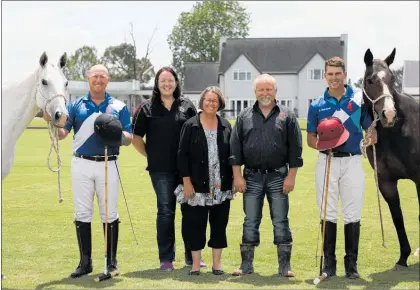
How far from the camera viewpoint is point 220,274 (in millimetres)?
5930

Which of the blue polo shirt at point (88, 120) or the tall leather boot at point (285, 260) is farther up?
the blue polo shirt at point (88, 120)

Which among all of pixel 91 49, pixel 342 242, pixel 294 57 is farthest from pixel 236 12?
pixel 342 242

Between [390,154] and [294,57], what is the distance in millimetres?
47276

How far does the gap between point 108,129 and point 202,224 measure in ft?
4.57

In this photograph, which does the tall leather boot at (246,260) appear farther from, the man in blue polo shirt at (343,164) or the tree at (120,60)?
the tree at (120,60)

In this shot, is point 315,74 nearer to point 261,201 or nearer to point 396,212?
point 396,212

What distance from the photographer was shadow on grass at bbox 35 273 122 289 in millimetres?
5492

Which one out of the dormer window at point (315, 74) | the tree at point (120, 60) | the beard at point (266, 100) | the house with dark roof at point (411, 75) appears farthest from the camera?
the tree at point (120, 60)

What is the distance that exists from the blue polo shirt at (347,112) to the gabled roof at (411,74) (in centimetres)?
6082

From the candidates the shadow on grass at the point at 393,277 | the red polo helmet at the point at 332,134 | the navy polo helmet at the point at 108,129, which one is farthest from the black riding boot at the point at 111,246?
the shadow on grass at the point at 393,277

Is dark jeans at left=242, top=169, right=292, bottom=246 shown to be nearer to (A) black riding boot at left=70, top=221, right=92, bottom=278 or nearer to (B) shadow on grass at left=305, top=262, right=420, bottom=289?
(B) shadow on grass at left=305, top=262, right=420, bottom=289

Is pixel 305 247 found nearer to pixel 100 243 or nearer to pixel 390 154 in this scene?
pixel 390 154

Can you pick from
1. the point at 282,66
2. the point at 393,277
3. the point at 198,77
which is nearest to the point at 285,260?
the point at 393,277

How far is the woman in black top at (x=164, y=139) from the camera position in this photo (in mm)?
6129
